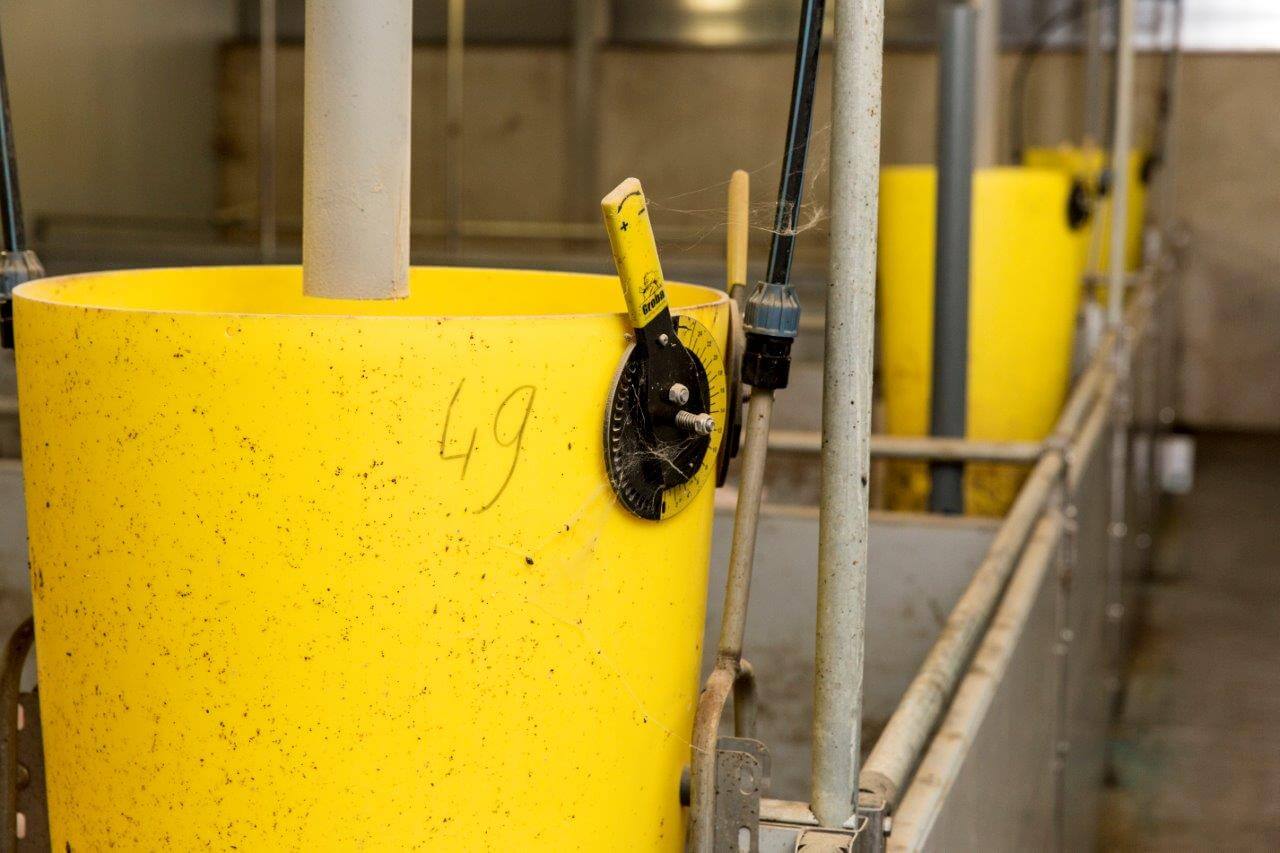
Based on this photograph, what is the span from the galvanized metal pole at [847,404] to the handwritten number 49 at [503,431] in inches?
7.3

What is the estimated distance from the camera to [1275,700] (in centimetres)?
390

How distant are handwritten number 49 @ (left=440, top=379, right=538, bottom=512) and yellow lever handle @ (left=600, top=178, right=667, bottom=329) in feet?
0.24

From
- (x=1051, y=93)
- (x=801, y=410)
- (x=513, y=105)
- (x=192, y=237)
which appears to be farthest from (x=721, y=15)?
(x=801, y=410)

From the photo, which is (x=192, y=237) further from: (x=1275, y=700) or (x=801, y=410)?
(x=1275, y=700)

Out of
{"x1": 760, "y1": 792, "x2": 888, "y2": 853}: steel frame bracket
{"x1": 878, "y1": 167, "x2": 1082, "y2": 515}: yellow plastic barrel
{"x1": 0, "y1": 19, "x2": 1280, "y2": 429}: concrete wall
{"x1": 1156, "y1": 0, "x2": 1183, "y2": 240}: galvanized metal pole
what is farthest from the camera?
{"x1": 0, "y1": 19, "x2": 1280, "y2": 429}: concrete wall

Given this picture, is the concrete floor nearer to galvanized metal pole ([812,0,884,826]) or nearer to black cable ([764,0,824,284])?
galvanized metal pole ([812,0,884,826])

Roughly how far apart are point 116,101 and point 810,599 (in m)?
6.94

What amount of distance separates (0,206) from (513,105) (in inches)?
309

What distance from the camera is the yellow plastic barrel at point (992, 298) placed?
9.80ft

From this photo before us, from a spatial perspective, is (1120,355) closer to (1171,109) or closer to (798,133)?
(798,133)

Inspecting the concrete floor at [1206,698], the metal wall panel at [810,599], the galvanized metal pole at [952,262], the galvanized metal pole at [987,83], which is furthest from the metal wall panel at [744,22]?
the metal wall panel at [810,599]

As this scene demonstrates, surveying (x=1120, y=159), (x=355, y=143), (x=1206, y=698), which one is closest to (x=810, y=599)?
(x=355, y=143)

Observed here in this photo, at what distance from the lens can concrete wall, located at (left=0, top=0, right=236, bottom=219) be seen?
7273mm

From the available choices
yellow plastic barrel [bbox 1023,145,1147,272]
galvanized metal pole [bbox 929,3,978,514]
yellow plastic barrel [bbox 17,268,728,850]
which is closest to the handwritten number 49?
yellow plastic barrel [bbox 17,268,728,850]
